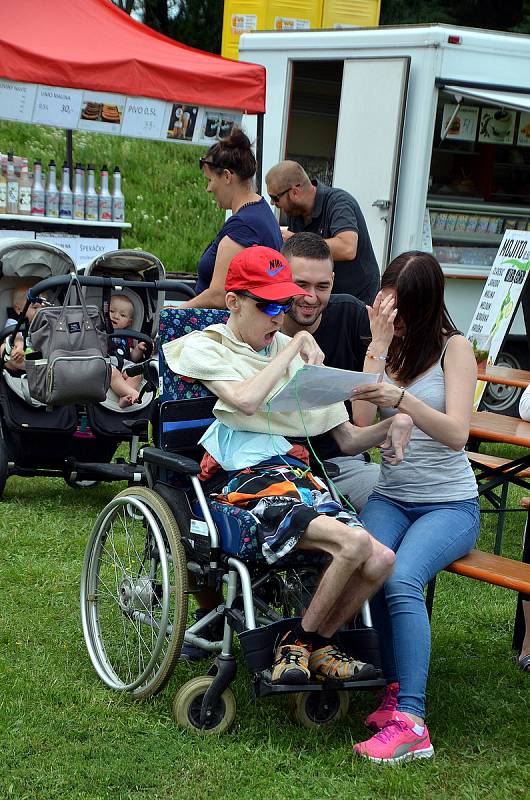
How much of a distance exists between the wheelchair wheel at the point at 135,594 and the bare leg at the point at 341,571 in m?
0.39

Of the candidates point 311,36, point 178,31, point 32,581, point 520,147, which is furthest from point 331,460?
point 178,31

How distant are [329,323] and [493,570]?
1150 mm

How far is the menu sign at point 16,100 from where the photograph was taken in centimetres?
756

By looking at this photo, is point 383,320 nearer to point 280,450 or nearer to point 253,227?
point 280,450

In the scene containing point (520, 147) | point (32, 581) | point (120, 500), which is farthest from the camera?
point (520, 147)

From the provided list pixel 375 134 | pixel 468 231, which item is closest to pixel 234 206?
pixel 375 134

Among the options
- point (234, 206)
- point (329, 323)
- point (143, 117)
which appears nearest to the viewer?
point (329, 323)

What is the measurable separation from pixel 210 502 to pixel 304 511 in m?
0.33

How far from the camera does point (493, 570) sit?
338 centimetres

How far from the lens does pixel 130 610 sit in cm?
359

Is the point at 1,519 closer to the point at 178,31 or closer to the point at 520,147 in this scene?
the point at 520,147

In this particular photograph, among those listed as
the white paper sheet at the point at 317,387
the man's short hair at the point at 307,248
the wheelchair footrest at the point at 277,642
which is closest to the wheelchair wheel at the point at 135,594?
the wheelchair footrest at the point at 277,642

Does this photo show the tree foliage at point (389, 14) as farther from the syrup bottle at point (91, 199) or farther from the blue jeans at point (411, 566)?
the blue jeans at point (411, 566)

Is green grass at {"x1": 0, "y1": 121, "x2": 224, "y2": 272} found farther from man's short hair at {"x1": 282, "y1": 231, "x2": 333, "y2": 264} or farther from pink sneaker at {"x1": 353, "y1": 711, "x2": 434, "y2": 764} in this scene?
pink sneaker at {"x1": 353, "y1": 711, "x2": 434, "y2": 764}
